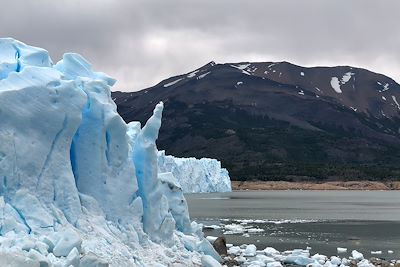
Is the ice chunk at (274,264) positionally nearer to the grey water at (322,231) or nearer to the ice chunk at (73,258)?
the grey water at (322,231)

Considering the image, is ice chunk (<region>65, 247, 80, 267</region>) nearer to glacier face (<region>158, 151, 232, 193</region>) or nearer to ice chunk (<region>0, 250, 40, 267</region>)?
ice chunk (<region>0, 250, 40, 267</region>)

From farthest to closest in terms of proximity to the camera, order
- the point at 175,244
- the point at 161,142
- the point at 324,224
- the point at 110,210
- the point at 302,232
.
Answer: the point at 161,142 → the point at 324,224 → the point at 302,232 → the point at 175,244 → the point at 110,210

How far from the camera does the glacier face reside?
280ft

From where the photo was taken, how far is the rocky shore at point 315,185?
122562mm

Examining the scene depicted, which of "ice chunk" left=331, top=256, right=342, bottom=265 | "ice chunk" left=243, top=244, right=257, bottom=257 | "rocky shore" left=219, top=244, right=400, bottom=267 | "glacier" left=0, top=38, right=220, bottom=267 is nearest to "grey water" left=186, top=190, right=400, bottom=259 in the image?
"rocky shore" left=219, top=244, right=400, bottom=267

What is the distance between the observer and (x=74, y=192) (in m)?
16.6

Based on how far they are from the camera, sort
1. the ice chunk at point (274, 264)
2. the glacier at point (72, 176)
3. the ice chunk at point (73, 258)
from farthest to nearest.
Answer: the ice chunk at point (274, 264) → the glacier at point (72, 176) → the ice chunk at point (73, 258)

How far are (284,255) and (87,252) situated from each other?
13.4m

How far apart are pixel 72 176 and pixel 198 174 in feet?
248

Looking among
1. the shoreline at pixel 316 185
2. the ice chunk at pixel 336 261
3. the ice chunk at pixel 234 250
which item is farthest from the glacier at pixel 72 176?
the shoreline at pixel 316 185

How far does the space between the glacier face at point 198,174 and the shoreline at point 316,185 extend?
772 inches

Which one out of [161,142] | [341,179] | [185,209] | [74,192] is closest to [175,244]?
[185,209]

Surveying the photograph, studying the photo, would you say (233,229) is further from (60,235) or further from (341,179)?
(341,179)

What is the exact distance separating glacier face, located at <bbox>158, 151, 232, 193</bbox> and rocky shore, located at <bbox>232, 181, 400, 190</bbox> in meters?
19.6
